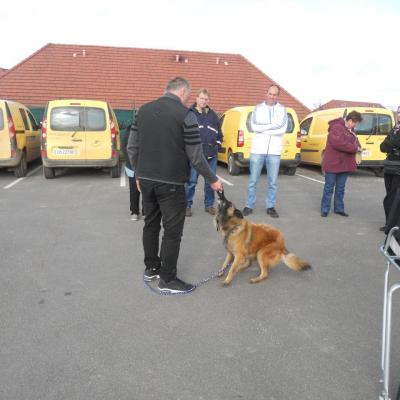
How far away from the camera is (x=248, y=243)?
3.76 m

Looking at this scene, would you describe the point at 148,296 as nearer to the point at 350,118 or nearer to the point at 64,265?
the point at 64,265

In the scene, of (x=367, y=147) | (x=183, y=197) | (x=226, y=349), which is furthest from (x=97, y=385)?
(x=367, y=147)

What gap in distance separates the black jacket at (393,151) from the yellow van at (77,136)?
Result: 629 centimetres

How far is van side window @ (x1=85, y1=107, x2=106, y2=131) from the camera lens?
9.27 m

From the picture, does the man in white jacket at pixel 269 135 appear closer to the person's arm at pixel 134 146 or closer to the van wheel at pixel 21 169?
the person's arm at pixel 134 146

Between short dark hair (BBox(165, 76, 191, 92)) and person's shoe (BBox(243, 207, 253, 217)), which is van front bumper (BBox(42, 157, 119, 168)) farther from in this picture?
short dark hair (BBox(165, 76, 191, 92))

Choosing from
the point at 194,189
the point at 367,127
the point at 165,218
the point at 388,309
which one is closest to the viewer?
the point at 388,309

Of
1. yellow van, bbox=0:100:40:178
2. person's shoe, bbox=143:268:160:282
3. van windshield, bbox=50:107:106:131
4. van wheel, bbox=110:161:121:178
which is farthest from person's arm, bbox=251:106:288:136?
yellow van, bbox=0:100:40:178

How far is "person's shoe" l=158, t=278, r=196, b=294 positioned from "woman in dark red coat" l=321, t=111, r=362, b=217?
12.1 feet

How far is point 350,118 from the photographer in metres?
6.12

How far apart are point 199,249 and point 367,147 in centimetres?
754

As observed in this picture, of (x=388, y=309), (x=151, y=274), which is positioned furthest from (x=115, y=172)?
(x=388, y=309)

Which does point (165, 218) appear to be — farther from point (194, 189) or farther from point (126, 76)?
point (126, 76)

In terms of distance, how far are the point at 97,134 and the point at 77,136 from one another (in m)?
0.48
